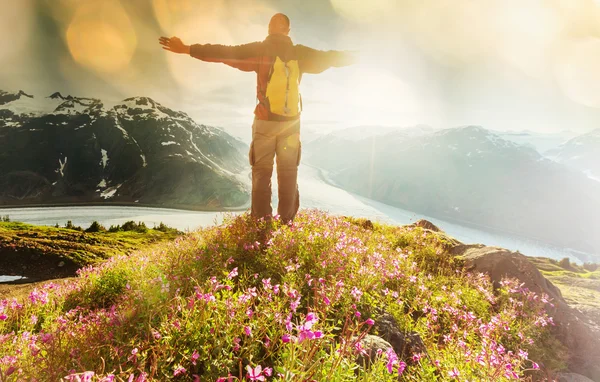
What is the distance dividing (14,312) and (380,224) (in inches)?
436

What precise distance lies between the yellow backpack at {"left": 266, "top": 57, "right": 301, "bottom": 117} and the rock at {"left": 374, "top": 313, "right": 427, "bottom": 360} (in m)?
5.45

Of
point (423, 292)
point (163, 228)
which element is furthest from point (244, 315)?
point (163, 228)

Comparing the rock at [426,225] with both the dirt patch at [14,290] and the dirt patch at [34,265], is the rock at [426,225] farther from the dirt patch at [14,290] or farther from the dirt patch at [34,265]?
the dirt patch at [34,265]

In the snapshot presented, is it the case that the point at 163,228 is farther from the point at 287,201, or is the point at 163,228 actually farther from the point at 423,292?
the point at 423,292

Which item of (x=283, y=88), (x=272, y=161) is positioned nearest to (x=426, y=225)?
(x=272, y=161)

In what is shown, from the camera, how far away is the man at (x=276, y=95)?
702cm

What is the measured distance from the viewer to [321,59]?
24.9 ft

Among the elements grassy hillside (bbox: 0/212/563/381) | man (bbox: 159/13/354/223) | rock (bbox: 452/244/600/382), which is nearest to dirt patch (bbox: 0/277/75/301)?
grassy hillside (bbox: 0/212/563/381)

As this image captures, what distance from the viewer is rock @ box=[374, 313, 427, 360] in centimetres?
350

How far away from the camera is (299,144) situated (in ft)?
25.6

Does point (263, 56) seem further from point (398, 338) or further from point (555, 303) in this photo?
point (555, 303)

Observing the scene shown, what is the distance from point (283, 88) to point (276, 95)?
10.1 inches

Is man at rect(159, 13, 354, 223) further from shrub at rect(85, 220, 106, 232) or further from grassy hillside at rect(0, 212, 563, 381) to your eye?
shrub at rect(85, 220, 106, 232)

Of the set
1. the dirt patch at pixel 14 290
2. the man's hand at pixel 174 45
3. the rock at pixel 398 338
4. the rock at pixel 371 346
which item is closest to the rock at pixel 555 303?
the rock at pixel 398 338
